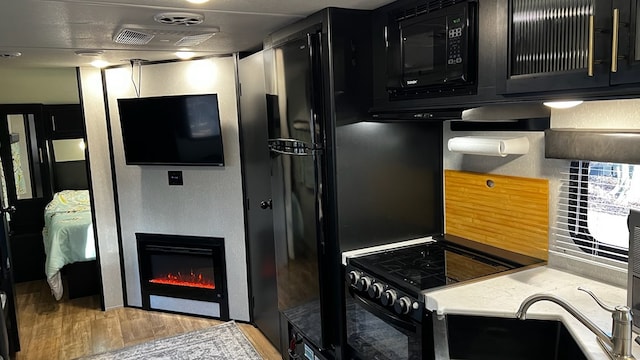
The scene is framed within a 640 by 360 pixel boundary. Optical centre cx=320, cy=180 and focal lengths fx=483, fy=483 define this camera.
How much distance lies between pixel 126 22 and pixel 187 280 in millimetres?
2515

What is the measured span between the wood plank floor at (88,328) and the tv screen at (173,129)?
1374 mm

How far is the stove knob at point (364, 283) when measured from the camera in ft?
7.10

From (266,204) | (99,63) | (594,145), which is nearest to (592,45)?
(594,145)

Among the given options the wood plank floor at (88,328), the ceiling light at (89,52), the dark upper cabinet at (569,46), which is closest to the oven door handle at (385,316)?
the dark upper cabinet at (569,46)

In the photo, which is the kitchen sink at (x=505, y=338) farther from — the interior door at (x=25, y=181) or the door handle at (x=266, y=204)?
the interior door at (x=25, y=181)

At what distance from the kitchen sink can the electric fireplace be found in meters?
2.64

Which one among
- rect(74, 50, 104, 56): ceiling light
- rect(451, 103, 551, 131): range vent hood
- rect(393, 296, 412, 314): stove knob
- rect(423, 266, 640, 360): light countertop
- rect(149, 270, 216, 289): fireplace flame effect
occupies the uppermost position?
rect(74, 50, 104, 56): ceiling light

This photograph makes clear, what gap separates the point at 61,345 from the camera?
380cm

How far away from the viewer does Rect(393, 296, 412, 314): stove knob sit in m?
1.92

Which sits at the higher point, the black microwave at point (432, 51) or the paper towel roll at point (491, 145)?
the black microwave at point (432, 51)

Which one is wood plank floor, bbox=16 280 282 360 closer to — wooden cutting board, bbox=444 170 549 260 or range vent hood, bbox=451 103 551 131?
wooden cutting board, bbox=444 170 549 260

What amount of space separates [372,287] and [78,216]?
3828mm

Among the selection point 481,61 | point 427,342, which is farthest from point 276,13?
point 427,342

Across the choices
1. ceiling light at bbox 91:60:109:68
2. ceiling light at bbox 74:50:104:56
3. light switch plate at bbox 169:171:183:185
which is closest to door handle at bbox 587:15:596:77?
ceiling light at bbox 74:50:104:56
